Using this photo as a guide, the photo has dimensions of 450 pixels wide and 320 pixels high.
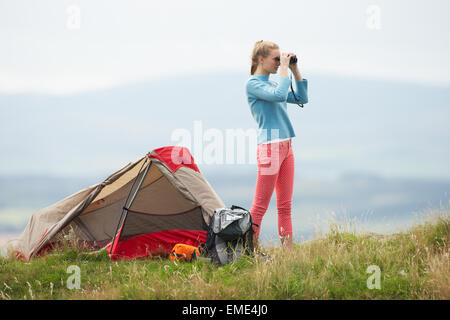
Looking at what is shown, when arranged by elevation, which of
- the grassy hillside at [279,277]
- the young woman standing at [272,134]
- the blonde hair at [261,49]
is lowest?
the grassy hillside at [279,277]

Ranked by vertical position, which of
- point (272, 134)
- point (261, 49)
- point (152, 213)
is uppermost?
point (261, 49)

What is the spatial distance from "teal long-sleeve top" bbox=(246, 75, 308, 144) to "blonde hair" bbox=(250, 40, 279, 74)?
216mm

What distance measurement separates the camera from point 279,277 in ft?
12.6

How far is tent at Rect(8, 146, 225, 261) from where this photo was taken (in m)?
5.97

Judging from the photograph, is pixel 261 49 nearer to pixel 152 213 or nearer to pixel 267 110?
pixel 267 110

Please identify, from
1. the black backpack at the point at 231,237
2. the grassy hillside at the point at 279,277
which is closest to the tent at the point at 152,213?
the grassy hillside at the point at 279,277

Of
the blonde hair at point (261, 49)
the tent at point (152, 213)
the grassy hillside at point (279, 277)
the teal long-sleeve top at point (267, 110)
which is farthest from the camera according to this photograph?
the tent at point (152, 213)

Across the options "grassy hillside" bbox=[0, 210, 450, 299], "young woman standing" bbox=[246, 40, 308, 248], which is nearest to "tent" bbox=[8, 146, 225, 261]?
"grassy hillside" bbox=[0, 210, 450, 299]

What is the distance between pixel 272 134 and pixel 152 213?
2.26 metres

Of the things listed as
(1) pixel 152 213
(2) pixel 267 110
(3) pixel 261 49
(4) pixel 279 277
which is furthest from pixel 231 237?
(3) pixel 261 49

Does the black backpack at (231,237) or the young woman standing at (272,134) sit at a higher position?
the young woman standing at (272,134)

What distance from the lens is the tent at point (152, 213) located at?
5973 mm

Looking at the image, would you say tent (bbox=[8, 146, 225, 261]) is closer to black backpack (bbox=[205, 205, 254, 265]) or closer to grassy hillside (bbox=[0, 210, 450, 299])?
grassy hillside (bbox=[0, 210, 450, 299])

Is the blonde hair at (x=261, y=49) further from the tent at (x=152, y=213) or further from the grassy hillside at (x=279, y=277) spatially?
the grassy hillside at (x=279, y=277)
